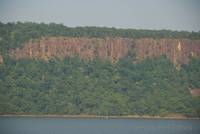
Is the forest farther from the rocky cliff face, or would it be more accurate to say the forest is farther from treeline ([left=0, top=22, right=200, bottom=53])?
the rocky cliff face

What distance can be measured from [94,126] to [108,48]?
120ft

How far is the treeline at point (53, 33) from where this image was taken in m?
139

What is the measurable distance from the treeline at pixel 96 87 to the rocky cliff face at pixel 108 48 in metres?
1.48

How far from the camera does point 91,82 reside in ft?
431

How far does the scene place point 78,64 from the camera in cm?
13588

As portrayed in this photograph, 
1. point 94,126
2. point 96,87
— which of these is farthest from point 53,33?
point 94,126

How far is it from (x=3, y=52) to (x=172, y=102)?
956 inches

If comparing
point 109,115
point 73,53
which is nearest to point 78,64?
point 73,53

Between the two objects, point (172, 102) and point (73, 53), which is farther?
point (73, 53)

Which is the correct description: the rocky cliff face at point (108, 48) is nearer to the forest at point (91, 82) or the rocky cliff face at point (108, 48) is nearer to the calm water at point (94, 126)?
the forest at point (91, 82)

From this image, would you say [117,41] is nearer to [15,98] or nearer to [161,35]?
[161,35]

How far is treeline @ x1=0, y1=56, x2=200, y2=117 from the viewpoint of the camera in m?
126

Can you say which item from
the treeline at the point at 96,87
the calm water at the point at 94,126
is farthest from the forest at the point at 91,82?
the calm water at the point at 94,126

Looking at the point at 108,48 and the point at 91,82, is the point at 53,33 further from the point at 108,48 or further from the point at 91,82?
the point at 91,82
